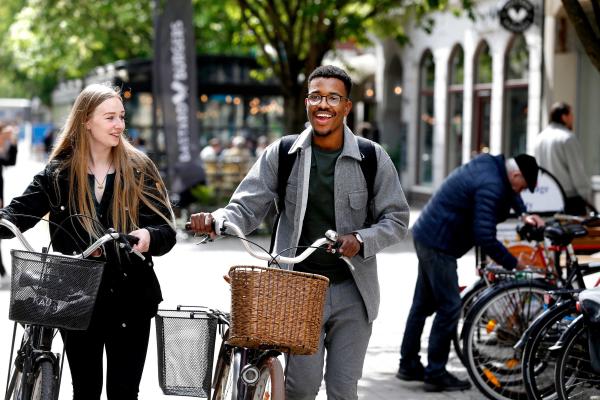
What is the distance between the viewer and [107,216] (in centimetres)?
510

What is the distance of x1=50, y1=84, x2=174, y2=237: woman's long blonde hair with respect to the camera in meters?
5.05

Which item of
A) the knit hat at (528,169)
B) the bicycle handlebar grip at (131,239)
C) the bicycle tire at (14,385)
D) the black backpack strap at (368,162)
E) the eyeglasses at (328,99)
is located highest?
the eyeglasses at (328,99)

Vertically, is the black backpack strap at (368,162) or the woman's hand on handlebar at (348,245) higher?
the black backpack strap at (368,162)

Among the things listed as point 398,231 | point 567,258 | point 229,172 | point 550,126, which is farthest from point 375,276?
point 229,172

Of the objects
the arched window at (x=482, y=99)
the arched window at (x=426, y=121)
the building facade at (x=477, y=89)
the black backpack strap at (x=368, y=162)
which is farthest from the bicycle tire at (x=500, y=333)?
the arched window at (x=426, y=121)

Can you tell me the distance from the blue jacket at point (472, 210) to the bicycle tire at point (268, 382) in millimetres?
2858

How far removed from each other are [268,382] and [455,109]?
21.9 meters

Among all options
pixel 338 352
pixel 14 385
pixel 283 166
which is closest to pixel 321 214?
pixel 283 166

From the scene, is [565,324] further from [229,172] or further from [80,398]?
[229,172]

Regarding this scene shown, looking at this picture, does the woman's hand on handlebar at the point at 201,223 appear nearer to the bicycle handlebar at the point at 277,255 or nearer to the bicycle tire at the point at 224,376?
the bicycle handlebar at the point at 277,255

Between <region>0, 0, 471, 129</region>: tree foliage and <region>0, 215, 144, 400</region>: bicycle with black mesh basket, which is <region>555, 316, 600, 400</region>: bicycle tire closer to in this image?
<region>0, 215, 144, 400</region>: bicycle with black mesh basket

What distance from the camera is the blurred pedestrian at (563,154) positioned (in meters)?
11.4

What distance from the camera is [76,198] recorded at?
5.07 m

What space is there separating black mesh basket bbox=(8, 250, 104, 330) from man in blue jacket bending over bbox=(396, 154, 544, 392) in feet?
10.9
